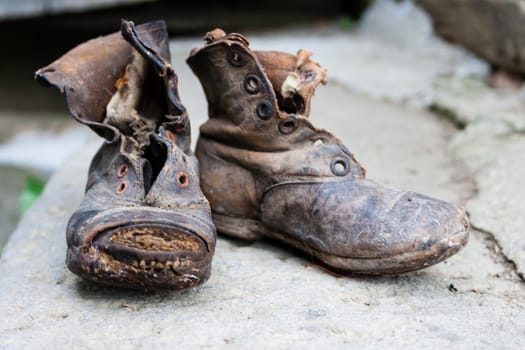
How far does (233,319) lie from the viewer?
109cm

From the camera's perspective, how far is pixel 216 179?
1.43 metres

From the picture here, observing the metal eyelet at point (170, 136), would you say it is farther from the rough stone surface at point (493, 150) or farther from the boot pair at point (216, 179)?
the rough stone surface at point (493, 150)

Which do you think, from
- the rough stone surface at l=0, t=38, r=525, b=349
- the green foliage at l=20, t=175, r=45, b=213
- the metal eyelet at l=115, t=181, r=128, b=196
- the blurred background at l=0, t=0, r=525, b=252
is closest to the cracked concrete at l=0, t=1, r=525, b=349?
the rough stone surface at l=0, t=38, r=525, b=349

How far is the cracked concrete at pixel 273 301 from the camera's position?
1.03m

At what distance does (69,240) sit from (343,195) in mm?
508

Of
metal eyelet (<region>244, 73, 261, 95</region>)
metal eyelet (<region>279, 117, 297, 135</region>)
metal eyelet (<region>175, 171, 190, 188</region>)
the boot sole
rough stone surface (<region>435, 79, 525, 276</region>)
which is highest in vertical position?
metal eyelet (<region>244, 73, 261, 95</region>)

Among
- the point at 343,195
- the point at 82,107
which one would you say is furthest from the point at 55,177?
the point at 343,195

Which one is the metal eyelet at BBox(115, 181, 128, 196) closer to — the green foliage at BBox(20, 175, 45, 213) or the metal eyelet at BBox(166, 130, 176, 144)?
the metal eyelet at BBox(166, 130, 176, 144)

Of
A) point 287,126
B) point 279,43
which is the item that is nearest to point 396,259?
point 287,126

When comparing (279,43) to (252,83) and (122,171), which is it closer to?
(252,83)

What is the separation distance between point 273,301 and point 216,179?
36 centimetres

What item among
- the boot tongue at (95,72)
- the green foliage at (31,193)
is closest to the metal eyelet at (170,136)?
the boot tongue at (95,72)

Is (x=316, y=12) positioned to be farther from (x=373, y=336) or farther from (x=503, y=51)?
(x=373, y=336)

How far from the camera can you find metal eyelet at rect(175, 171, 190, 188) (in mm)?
1185
